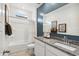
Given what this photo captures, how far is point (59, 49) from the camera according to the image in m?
1.36

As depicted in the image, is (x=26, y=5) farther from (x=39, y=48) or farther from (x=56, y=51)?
(x=56, y=51)

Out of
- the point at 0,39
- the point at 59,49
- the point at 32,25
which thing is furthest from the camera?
the point at 32,25

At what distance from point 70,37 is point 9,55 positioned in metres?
0.97

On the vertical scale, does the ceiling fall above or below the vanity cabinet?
above

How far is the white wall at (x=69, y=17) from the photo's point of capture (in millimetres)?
1477

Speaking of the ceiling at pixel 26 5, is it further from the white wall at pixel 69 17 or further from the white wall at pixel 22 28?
the white wall at pixel 69 17

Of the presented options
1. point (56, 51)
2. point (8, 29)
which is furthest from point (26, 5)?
point (56, 51)

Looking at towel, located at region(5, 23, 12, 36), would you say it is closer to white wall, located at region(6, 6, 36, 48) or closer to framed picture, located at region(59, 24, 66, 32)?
white wall, located at region(6, 6, 36, 48)

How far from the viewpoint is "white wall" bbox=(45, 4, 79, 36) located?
148 centimetres

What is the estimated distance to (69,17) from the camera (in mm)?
1522

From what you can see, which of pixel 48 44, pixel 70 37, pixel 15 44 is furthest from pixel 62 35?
pixel 15 44

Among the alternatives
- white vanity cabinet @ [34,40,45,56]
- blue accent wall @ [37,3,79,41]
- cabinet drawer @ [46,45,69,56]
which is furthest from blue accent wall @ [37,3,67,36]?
cabinet drawer @ [46,45,69,56]

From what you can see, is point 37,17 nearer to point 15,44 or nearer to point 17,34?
point 17,34

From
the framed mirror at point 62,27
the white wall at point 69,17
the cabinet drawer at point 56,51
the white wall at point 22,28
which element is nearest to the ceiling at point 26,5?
the white wall at point 22,28
